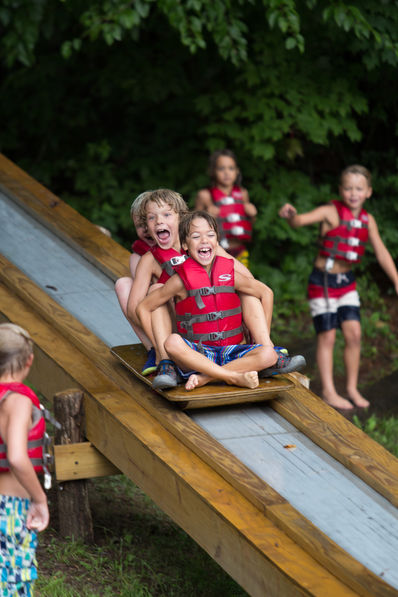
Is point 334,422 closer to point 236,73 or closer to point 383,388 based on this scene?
point 383,388

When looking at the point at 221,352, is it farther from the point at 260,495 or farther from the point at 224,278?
the point at 260,495

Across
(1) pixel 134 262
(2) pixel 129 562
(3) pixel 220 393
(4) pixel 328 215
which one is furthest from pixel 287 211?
(2) pixel 129 562

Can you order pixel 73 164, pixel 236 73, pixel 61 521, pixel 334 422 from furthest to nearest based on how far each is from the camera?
pixel 73 164
pixel 236 73
pixel 61 521
pixel 334 422

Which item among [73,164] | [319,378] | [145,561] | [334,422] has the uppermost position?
[73,164]

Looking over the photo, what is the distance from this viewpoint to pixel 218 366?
13.4ft

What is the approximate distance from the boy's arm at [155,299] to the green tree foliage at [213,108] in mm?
3135

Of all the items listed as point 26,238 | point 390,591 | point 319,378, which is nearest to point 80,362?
point 26,238

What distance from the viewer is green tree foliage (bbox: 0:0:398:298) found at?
24.9 feet

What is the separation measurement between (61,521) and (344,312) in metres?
2.94

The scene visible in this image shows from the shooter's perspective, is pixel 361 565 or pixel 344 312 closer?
pixel 361 565

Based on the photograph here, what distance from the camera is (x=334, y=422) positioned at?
4.16m

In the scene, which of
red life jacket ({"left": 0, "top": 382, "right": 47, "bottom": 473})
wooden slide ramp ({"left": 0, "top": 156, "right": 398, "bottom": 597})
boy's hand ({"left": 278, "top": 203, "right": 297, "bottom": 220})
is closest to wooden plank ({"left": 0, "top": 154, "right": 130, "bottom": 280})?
wooden slide ramp ({"left": 0, "top": 156, "right": 398, "bottom": 597})

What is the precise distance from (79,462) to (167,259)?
1.17m

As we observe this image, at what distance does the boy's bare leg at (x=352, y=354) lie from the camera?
6.48 m
